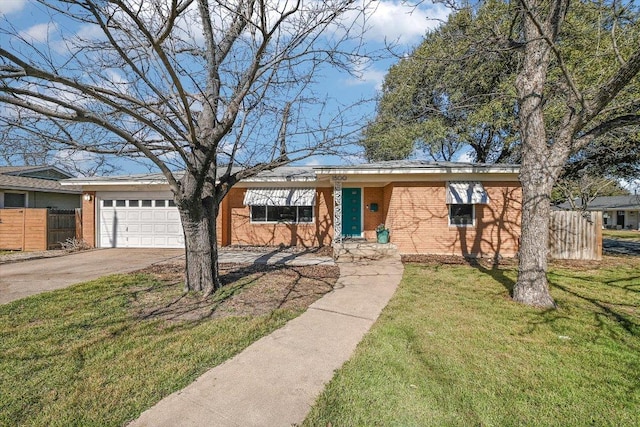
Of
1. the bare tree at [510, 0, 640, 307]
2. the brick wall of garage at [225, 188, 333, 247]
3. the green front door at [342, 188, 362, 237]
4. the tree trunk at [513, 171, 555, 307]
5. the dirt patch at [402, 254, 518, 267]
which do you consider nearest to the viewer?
the bare tree at [510, 0, 640, 307]

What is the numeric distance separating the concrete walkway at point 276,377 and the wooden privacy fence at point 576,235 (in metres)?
9.43

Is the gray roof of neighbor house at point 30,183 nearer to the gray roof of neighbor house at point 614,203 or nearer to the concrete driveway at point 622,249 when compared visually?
the concrete driveway at point 622,249

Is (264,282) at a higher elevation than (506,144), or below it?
below

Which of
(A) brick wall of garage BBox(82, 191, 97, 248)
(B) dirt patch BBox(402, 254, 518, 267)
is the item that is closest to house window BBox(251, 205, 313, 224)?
(B) dirt patch BBox(402, 254, 518, 267)

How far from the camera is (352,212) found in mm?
13641

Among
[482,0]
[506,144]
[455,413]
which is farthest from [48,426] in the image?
[506,144]

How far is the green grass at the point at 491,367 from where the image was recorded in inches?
106

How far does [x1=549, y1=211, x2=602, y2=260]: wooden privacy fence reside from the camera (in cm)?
1081

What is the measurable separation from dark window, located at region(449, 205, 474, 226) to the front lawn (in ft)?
21.6

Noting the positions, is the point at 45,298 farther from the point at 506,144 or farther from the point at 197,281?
the point at 506,144

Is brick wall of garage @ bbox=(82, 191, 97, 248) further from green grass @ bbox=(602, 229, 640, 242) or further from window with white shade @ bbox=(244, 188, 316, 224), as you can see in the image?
green grass @ bbox=(602, 229, 640, 242)

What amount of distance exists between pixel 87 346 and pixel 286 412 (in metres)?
3.00

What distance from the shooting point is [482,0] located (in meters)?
5.55

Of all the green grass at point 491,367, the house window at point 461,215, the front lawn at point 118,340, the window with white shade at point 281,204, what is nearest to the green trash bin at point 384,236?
the house window at point 461,215
